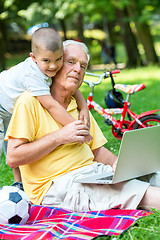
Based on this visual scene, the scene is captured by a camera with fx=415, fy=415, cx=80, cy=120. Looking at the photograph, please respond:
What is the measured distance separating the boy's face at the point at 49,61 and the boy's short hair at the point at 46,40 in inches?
1.1

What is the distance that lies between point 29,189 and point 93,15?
19482 mm

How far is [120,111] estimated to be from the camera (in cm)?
564

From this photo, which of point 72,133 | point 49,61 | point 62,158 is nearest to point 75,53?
point 49,61

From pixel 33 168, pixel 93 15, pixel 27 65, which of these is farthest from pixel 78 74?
pixel 93 15

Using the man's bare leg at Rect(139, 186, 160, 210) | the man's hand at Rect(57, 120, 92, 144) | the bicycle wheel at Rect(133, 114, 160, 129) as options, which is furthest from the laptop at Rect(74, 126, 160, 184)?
the bicycle wheel at Rect(133, 114, 160, 129)

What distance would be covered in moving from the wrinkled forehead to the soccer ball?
3.37ft

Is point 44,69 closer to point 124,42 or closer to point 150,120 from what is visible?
point 150,120

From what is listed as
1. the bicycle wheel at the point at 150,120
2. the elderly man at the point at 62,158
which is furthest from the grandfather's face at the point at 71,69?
the bicycle wheel at the point at 150,120

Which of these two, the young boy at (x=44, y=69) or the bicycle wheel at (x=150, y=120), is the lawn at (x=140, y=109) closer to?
the bicycle wheel at (x=150, y=120)

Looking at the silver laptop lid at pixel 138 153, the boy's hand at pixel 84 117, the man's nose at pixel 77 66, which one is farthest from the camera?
the boy's hand at pixel 84 117

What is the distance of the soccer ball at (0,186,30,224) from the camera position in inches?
107

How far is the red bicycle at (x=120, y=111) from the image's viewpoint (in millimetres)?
5265

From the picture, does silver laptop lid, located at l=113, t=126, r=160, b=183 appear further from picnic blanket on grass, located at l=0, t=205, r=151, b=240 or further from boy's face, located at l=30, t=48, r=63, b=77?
boy's face, located at l=30, t=48, r=63, b=77

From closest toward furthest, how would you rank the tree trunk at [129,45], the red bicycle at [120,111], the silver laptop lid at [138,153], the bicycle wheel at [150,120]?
1. the silver laptop lid at [138,153]
2. the bicycle wheel at [150,120]
3. the red bicycle at [120,111]
4. the tree trunk at [129,45]
